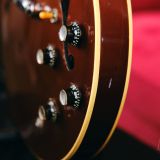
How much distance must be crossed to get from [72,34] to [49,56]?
11 centimetres

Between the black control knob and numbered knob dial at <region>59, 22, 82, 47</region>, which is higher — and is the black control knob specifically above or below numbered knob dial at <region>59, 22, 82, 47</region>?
below

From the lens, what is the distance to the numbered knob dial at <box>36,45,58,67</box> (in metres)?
0.70

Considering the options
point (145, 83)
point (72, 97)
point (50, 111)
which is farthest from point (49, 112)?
point (145, 83)

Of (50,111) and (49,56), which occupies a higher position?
(49,56)

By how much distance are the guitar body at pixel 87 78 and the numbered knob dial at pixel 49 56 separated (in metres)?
0.01

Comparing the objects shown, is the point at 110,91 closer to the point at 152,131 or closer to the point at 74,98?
the point at 74,98

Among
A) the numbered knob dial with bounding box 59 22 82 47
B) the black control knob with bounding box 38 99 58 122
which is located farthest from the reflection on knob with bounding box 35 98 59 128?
the numbered knob dial with bounding box 59 22 82 47

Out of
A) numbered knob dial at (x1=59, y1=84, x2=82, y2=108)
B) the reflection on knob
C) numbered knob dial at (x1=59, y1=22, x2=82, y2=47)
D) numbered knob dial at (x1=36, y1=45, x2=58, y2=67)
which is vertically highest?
numbered knob dial at (x1=59, y1=22, x2=82, y2=47)

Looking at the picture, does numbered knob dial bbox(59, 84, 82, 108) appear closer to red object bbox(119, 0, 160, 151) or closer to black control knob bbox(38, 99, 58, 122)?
black control knob bbox(38, 99, 58, 122)

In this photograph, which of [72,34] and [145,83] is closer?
[72,34]

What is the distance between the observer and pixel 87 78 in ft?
2.01

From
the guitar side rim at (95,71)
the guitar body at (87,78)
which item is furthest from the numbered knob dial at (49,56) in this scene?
the guitar side rim at (95,71)

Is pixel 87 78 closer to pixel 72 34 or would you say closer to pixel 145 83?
pixel 72 34

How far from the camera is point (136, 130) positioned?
2.60 ft
